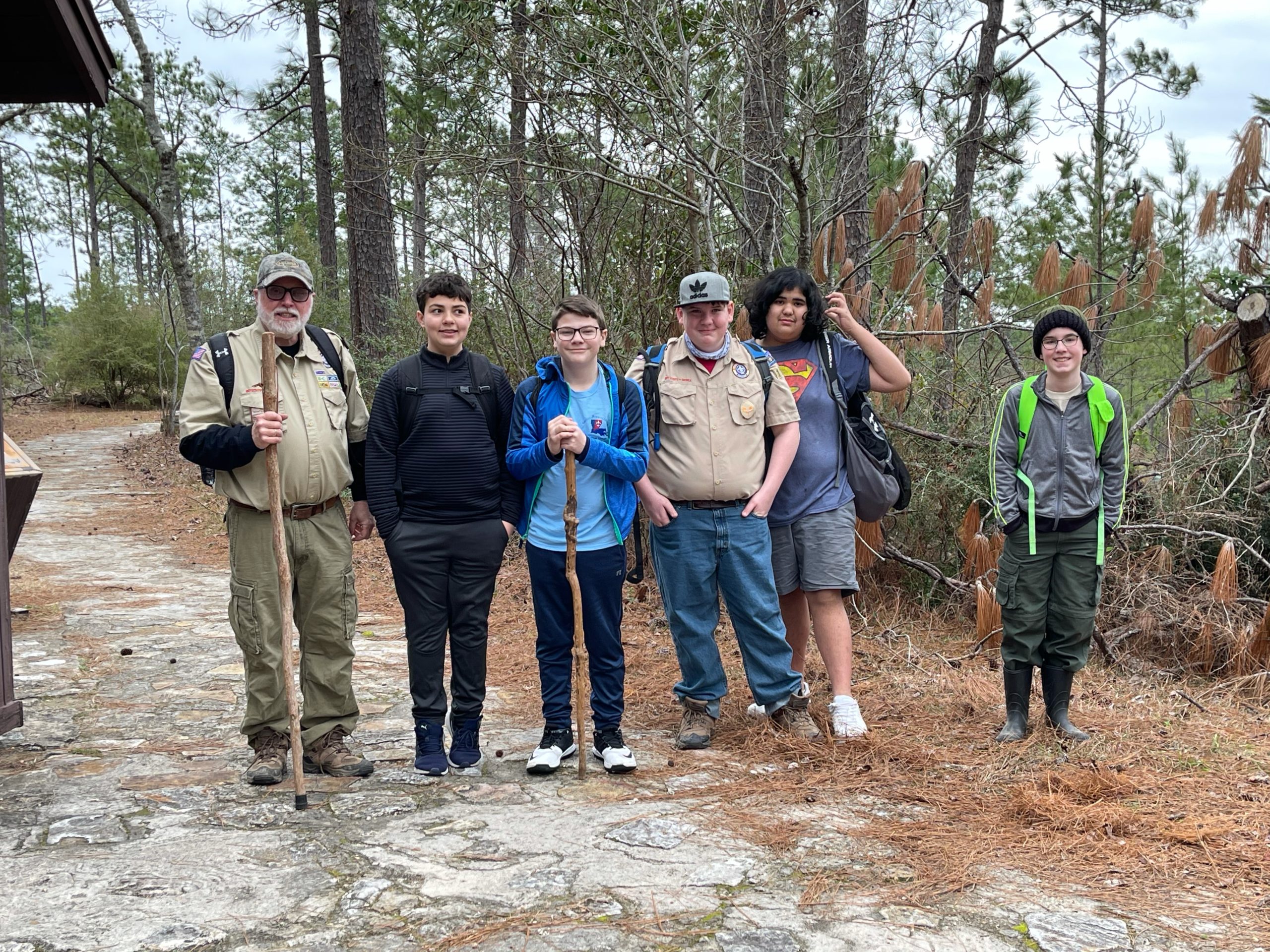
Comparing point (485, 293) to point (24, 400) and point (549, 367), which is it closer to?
point (549, 367)

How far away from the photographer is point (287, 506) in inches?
157

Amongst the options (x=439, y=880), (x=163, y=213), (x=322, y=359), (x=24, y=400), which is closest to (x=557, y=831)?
(x=439, y=880)

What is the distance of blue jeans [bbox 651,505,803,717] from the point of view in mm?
4316

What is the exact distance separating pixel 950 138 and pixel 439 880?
6028 mm

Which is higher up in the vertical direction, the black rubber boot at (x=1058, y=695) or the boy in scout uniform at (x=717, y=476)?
the boy in scout uniform at (x=717, y=476)

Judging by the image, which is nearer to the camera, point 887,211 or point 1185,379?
point 887,211

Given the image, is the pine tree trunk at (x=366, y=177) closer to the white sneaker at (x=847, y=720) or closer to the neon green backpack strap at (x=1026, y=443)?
the white sneaker at (x=847, y=720)

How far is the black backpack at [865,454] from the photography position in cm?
450

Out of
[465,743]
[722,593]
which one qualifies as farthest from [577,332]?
[465,743]

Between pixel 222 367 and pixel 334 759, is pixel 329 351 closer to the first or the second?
pixel 222 367

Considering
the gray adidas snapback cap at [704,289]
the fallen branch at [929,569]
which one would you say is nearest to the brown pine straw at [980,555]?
the fallen branch at [929,569]

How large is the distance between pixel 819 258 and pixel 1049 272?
1.53 metres

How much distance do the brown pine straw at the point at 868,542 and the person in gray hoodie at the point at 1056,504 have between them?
1.01 metres

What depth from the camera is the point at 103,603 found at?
7.53 meters
